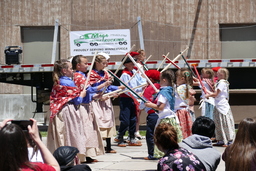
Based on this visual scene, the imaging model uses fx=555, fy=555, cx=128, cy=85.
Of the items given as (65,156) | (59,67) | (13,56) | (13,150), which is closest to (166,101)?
(59,67)

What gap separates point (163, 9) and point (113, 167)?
11.0 metres

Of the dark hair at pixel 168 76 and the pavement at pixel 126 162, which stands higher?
the dark hair at pixel 168 76

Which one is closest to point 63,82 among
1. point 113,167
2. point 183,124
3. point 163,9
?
point 113,167

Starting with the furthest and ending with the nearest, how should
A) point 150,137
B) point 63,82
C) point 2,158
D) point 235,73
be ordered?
point 235,73
point 150,137
point 63,82
point 2,158

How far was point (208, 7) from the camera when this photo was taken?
58.0 ft

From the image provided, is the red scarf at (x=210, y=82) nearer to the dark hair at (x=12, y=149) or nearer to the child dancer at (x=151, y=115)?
the child dancer at (x=151, y=115)

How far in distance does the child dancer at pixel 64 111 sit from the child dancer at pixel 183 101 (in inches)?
58.7

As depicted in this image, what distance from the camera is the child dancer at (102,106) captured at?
8.56 meters

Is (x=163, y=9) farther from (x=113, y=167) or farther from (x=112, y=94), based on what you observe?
(x=113, y=167)

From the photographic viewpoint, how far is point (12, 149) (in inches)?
131

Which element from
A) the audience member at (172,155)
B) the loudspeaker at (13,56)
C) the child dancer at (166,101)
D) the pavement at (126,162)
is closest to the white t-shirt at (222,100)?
the pavement at (126,162)

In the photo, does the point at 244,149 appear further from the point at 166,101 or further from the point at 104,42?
the point at 104,42

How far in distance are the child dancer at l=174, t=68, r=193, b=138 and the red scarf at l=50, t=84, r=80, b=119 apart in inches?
61.5

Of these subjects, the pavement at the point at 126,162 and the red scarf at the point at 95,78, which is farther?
the red scarf at the point at 95,78
